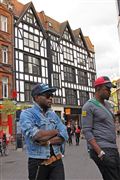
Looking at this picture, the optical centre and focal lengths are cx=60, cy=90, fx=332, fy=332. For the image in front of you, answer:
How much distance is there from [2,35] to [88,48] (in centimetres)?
2145

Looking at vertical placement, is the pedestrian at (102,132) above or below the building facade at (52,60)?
below

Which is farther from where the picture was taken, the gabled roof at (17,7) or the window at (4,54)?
the gabled roof at (17,7)

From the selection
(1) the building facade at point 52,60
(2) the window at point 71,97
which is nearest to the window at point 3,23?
(1) the building facade at point 52,60

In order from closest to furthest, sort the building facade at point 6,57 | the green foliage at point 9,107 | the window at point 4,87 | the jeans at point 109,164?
the jeans at point 109,164 → the green foliage at point 9,107 → the building facade at point 6,57 → the window at point 4,87

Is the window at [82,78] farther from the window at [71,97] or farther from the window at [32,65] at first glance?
the window at [32,65]

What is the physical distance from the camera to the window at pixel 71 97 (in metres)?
43.9

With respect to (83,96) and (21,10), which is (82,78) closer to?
(83,96)

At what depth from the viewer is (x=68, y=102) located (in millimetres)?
44031

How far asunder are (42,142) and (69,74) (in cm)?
4227

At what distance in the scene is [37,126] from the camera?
3.53 m

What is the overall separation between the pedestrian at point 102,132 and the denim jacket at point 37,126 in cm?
50

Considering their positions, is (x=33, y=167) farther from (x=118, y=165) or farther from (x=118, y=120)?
(x=118, y=120)

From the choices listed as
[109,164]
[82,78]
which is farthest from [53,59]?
[109,164]

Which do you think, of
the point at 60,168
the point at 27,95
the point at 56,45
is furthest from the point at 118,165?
the point at 56,45
